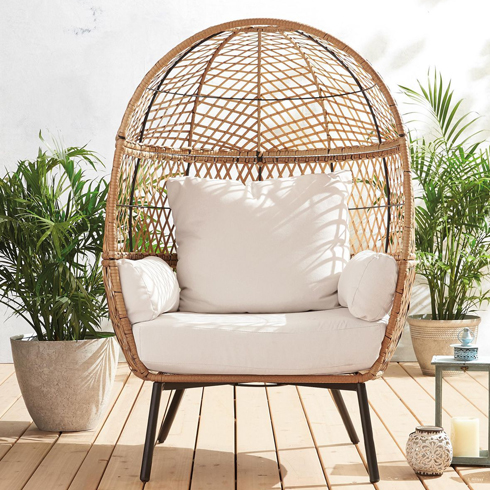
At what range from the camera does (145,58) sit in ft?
12.2

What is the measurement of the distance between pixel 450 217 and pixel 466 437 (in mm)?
1583

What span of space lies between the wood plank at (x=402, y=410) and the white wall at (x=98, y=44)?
59 centimetres

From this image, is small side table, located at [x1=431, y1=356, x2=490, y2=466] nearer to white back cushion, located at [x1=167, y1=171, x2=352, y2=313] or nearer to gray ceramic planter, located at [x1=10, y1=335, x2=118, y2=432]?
white back cushion, located at [x1=167, y1=171, x2=352, y2=313]

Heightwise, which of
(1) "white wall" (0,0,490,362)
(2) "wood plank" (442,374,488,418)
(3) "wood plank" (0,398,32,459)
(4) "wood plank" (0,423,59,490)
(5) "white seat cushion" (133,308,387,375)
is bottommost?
(2) "wood plank" (442,374,488,418)

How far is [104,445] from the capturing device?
224cm

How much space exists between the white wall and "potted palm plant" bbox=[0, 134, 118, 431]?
4.53 ft

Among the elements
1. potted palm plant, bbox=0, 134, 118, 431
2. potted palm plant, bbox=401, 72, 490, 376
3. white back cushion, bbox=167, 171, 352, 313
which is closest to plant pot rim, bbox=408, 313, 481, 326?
potted palm plant, bbox=401, 72, 490, 376

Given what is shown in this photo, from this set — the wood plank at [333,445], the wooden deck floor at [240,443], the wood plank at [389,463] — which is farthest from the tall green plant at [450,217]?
the wood plank at [389,463]

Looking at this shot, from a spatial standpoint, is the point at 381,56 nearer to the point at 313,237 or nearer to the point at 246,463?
the point at 313,237

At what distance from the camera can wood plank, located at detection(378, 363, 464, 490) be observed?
192 cm

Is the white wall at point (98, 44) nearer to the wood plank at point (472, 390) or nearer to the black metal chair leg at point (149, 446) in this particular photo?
the wood plank at point (472, 390)

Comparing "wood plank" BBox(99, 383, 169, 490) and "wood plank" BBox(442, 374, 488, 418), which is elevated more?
"wood plank" BBox(99, 383, 169, 490)

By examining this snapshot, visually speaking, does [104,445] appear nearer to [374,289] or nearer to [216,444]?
[216,444]

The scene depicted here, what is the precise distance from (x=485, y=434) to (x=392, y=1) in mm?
2361
